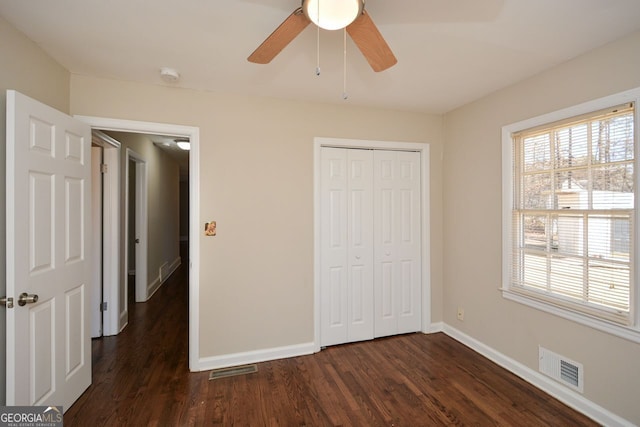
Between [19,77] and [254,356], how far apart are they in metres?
2.63

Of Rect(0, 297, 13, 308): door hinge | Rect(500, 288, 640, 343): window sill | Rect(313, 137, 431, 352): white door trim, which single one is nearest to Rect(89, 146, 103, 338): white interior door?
Rect(0, 297, 13, 308): door hinge

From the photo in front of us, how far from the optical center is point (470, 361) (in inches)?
107

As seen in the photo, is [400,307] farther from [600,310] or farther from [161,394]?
[161,394]

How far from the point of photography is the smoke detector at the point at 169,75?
2.22 metres

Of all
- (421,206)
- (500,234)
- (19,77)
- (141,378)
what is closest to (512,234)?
(500,234)

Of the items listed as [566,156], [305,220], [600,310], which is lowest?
[600,310]

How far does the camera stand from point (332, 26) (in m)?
1.30

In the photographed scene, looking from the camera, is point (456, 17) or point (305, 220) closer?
point (456, 17)

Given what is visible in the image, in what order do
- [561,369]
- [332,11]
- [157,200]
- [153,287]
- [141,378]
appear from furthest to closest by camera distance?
[157,200] < [153,287] < [141,378] < [561,369] < [332,11]

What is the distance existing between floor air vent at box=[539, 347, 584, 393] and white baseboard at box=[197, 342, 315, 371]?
1.91 m

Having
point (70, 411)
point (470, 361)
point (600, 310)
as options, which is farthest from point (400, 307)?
point (70, 411)

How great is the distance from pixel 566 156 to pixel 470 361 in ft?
6.25

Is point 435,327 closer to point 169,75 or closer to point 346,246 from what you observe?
point 346,246

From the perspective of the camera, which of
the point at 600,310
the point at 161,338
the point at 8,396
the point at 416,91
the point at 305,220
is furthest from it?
the point at 161,338
